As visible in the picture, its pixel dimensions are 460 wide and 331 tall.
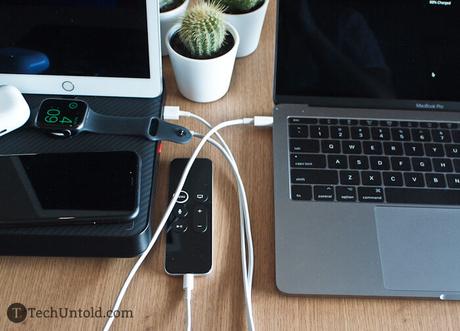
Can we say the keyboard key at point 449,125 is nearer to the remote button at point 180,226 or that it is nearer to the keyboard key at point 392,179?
the keyboard key at point 392,179

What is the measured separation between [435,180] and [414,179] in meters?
0.03

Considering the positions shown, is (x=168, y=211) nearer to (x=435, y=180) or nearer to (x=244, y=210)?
(x=244, y=210)

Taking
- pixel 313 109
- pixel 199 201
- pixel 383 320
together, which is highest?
pixel 313 109

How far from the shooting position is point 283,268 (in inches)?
18.0

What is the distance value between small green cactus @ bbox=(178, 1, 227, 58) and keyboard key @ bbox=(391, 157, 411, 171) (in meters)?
0.27

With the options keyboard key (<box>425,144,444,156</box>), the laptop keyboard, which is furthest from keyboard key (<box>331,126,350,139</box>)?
keyboard key (<box>425,144,444,156</box>)

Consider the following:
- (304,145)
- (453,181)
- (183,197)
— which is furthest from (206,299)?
(453,181)

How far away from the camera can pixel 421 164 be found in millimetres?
536

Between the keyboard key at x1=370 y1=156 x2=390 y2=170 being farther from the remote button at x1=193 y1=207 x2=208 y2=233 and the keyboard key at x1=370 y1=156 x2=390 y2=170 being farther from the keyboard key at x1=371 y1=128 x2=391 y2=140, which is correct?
the remote button at x1=193 y1=207 x2=208 y2=233

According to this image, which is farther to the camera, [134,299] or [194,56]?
[194,56]

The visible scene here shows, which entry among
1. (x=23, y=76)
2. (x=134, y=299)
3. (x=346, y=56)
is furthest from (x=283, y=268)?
(x=23, y=76)

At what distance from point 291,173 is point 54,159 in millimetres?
276

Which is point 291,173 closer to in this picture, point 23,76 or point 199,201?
point 199,201

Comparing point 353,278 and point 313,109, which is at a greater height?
point 313,109
